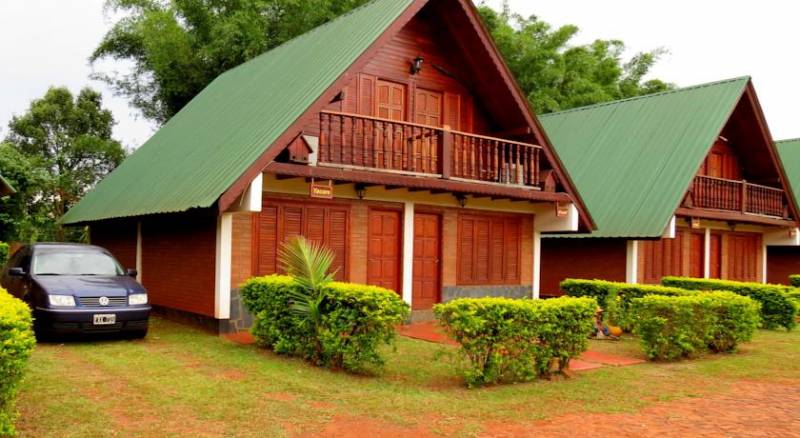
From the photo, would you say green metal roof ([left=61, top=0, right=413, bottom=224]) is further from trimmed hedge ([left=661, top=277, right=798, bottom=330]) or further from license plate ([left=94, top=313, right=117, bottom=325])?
trimmed hedge ([left=661, top=277, right=798, bottom=330])

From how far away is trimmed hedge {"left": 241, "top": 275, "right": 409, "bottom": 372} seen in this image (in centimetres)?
919

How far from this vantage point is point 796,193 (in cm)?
2797

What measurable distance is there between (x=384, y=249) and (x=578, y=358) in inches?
211

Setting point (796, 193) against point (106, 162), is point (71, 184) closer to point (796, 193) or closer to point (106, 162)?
point (106, 162)

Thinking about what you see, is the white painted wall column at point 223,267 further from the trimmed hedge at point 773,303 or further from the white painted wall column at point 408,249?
the trimmed hedge at point 773,303

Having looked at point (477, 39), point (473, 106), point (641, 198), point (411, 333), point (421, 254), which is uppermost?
point (477, 39)

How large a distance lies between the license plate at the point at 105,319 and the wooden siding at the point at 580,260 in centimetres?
1372

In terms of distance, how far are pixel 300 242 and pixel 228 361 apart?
6.24 feet

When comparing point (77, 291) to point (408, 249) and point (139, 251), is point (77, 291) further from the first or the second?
point (408, 249)

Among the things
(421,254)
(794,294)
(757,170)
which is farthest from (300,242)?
(757,170)

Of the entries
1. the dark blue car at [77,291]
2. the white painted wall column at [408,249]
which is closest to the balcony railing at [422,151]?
the white painted wall column at [408,249]

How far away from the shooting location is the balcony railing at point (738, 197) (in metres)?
21.2

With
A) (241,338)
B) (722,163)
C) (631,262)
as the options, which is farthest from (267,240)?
(722,163)

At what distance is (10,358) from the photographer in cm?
575
